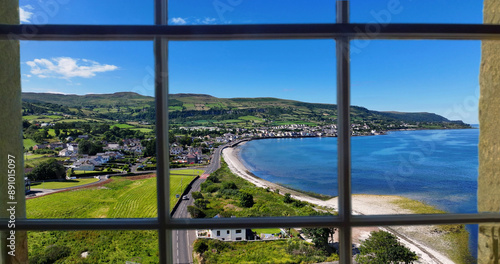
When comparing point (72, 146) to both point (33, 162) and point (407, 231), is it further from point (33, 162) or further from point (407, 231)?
point (407, 231)

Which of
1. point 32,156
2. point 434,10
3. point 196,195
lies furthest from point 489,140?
point 32,156

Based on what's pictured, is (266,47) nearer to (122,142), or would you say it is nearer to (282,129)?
(282,129)

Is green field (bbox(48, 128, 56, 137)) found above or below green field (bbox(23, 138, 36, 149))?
above

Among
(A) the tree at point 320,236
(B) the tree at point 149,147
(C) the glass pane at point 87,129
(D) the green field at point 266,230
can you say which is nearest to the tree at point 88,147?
(C) the glass pane at point 87,129

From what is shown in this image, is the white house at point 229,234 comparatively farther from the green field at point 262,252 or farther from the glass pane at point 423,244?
the glass pane at point 423,244

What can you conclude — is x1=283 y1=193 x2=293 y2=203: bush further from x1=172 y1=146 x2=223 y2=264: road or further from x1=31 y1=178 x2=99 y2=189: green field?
→ x1=31 y1=178 x2=99 y2=189: green field

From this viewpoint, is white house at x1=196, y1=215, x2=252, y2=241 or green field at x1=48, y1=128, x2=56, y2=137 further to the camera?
green field at x1=48, y1=128, x2=56, y2=137

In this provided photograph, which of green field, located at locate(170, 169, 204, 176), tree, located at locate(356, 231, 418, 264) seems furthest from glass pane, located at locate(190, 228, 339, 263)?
green field, located at locate(170, 169, 204, 176)
